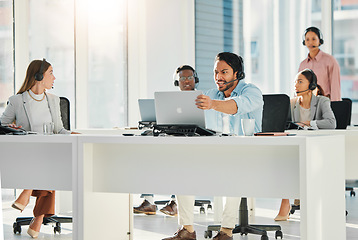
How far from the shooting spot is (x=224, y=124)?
291cm

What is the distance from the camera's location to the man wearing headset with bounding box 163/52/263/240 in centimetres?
331

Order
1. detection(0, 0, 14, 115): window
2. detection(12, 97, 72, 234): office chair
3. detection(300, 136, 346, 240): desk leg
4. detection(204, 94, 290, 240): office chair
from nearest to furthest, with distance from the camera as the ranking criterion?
detection(300, 136, 346, 240): desk leg
detection(204, 94, 290, 240): office chair
detection(12, 97, 72, 234): office chair
detection(0, 0, 14, 115): window

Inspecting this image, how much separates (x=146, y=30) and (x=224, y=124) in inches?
194

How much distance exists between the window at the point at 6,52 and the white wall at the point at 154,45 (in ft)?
5.90

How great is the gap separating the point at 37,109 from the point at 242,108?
166 cm

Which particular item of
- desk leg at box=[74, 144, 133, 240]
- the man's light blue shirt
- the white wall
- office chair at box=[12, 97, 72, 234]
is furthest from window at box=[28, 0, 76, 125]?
the man's light blue shirt

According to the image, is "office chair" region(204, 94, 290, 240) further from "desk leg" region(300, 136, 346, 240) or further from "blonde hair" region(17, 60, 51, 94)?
"blonde hair" region(17, 60, 51, 94)

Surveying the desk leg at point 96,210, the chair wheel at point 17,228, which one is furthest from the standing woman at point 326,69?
the chair wheel at point 17,228

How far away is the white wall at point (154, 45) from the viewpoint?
24.8 ft

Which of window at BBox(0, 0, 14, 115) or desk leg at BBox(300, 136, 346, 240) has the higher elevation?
window at BBox(0, 0, 14, 115)

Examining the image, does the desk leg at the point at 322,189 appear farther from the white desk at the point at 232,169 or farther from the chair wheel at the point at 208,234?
the chair wheel at the point at 208,234

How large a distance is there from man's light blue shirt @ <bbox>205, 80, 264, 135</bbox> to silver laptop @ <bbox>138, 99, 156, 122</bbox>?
3.84 ft

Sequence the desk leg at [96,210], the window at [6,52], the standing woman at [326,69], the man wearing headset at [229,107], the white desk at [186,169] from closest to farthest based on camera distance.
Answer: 1. the white desk at [186,169]
2. the desk leg at [96,210]
3. the man wearing headset at [229,107]
4. the standing woman at [326,69]
5. the window at [6,52]

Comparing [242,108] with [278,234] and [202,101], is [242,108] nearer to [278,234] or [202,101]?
[202,101]
